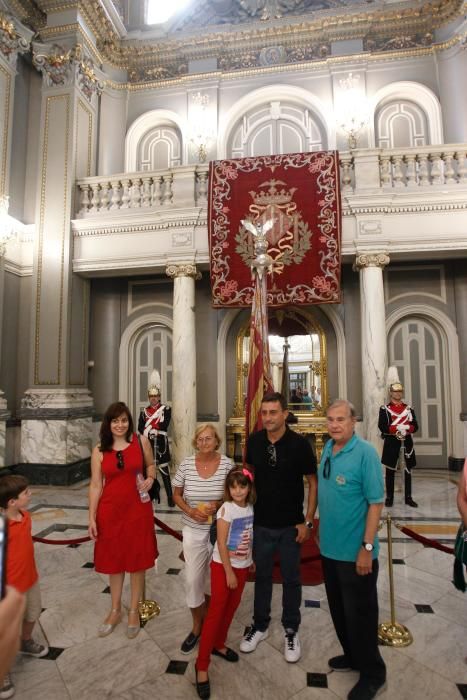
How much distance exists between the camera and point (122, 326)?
9508 millimetres

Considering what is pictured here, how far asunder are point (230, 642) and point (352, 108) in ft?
31.3

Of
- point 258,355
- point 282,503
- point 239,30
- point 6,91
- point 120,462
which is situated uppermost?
point 239,30

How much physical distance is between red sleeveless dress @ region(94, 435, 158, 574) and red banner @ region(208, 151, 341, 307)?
485cm

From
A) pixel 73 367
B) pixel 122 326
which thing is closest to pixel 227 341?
pixel 122 326

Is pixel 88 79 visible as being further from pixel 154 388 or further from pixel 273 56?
pixel 154 388

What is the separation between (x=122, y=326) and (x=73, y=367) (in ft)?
5.58

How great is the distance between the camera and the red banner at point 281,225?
7312 mm

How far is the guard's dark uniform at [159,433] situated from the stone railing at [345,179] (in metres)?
3.88

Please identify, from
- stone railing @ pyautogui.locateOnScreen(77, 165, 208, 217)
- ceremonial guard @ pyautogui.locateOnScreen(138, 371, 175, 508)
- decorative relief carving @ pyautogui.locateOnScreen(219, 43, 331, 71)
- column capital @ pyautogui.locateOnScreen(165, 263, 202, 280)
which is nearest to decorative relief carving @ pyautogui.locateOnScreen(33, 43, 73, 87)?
stone railing @ pyautogui.locateOnScreen(77, 165, 208, 217)

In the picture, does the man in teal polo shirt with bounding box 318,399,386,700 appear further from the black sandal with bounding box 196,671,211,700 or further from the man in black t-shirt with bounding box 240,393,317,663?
the black sandal with bounding box 196,671,211,700

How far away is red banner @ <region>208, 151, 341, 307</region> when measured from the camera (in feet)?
24.0

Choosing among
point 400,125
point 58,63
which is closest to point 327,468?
point 400,125

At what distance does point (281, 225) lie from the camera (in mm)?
7402

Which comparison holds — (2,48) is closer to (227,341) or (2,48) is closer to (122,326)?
(122,326)
